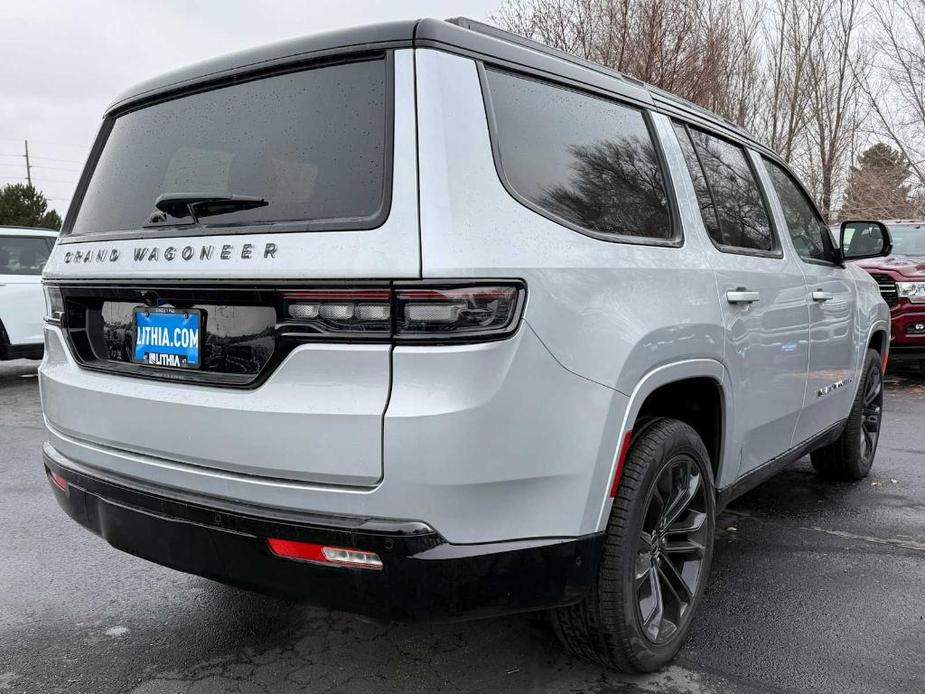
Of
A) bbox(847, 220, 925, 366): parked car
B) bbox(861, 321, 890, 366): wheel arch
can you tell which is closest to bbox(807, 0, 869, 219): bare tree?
bbox(847, 220, 925, 366): parked car

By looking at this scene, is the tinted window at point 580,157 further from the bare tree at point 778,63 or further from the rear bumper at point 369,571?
the bare tree at point 778,63

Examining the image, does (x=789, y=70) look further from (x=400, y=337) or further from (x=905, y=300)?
(x=400, y=337)

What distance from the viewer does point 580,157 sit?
2.34 m

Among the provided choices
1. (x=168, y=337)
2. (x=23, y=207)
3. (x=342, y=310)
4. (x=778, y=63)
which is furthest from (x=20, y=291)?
(x=23, y=207)

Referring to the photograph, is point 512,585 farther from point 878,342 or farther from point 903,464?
point 903,464

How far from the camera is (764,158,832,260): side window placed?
371 cm

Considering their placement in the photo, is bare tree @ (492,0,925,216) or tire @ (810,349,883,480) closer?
tire @ (810,349,883,480)

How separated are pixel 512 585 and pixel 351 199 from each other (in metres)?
1.04

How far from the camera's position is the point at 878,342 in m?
4.88

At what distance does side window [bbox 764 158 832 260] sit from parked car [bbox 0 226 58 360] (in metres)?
7.52

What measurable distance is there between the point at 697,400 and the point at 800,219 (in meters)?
1.57

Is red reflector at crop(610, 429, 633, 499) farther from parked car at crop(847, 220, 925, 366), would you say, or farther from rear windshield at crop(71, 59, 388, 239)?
parked car at crop(847, 220, 925, 366)

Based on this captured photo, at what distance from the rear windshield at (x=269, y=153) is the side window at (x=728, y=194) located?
1421 mm

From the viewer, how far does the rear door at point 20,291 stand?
8.51m
